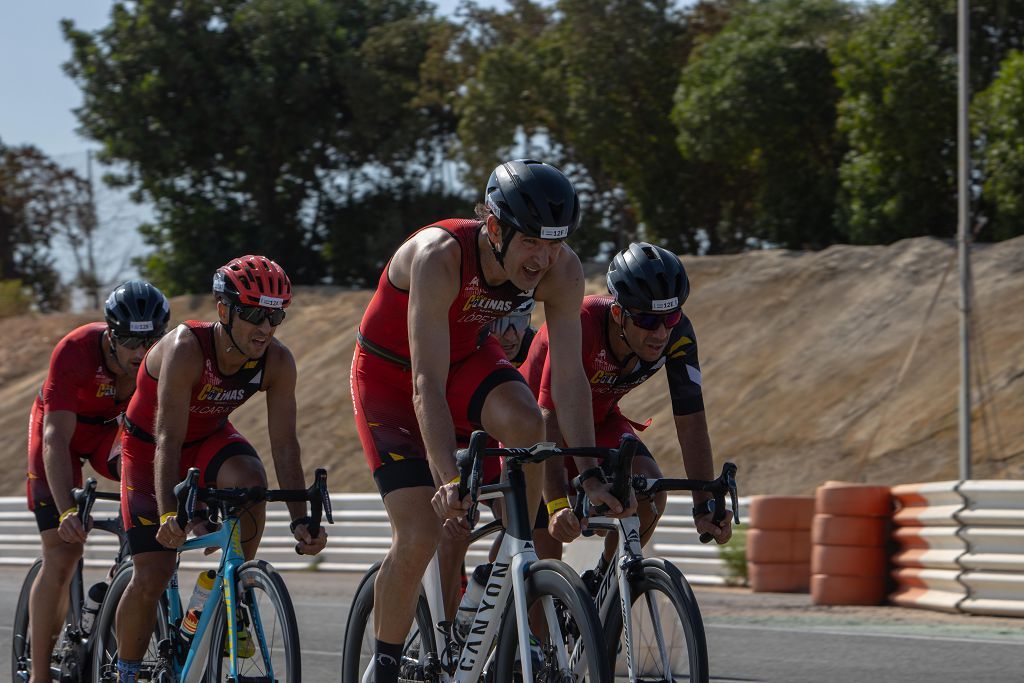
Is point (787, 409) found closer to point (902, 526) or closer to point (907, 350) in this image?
point (907, 350)

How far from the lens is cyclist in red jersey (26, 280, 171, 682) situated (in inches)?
288

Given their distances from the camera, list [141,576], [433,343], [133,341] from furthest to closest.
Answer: [133,341] < [141,576] < [433,343]

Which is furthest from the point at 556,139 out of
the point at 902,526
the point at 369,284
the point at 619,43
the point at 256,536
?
the point at 256,536

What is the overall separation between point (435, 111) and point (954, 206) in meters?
14.6

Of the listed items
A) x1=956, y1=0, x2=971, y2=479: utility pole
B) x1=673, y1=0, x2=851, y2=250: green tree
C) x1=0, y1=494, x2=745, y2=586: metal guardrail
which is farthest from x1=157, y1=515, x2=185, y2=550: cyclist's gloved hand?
x1=673, y1=0, x2=851, y2=250: green tree

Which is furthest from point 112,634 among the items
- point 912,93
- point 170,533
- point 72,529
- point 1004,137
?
point 912,93

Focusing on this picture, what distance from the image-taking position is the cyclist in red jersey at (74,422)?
732cm

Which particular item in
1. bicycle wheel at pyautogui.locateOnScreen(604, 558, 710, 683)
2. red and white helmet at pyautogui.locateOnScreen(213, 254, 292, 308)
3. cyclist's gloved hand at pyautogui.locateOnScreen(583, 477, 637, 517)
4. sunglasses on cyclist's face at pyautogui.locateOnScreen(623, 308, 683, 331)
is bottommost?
bicycle wheel at pyautogui.locateOnScreen(604, 558, 710, 683)

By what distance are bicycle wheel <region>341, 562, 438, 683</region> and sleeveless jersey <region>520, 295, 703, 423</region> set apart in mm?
1079

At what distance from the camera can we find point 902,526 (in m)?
12.1

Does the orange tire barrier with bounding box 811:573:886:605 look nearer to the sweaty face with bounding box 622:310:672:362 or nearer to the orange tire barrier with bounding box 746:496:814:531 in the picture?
the orange tire barrier with bounding box 746:496:814:531

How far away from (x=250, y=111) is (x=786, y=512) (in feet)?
84.0

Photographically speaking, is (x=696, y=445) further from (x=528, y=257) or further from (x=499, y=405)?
(x=528, y=257)

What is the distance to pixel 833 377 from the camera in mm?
23484
